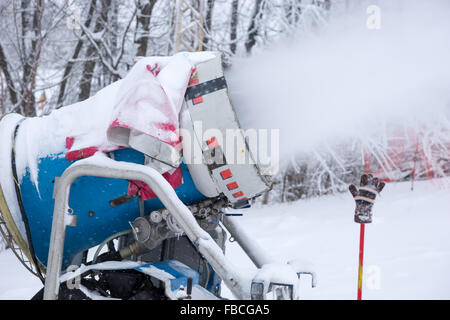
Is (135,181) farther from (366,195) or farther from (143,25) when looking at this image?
(143,25)

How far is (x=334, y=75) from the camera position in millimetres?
3078

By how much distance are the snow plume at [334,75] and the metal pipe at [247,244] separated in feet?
2.20

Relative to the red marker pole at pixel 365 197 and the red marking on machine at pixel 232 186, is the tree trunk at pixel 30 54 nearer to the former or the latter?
the red marking on machine at pixel 232 186

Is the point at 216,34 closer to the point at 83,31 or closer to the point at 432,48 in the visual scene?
the point at 83,31

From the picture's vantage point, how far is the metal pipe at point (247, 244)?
305 cm

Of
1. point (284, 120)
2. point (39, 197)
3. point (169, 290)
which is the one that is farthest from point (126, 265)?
point (284, 120)

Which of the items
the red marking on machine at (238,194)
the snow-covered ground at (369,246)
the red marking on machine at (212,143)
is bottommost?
the snow-covered ground at (369,246)

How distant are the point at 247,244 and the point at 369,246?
3.22 meters

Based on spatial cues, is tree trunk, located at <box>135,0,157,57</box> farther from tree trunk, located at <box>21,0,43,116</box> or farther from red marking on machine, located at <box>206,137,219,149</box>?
red marking on machine, located at <box>206,137,219,149</box>

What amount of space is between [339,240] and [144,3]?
802 centimetres

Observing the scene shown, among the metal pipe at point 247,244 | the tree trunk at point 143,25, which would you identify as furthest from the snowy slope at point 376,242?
the tree trunk at point 143,25

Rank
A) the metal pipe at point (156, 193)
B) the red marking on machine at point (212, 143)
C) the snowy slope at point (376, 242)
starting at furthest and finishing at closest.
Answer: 1. the snowy slope at point (376, 242)
2. the red marking on machine at point (212, 143)
3. the metal pipe at point (156, 193)

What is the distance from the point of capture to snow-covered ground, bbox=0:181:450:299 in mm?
4340

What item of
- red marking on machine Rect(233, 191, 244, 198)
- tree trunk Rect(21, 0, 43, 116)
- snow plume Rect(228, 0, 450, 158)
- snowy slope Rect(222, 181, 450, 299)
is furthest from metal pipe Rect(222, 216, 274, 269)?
tree trunk Rect(21, 0, 43, 116)
